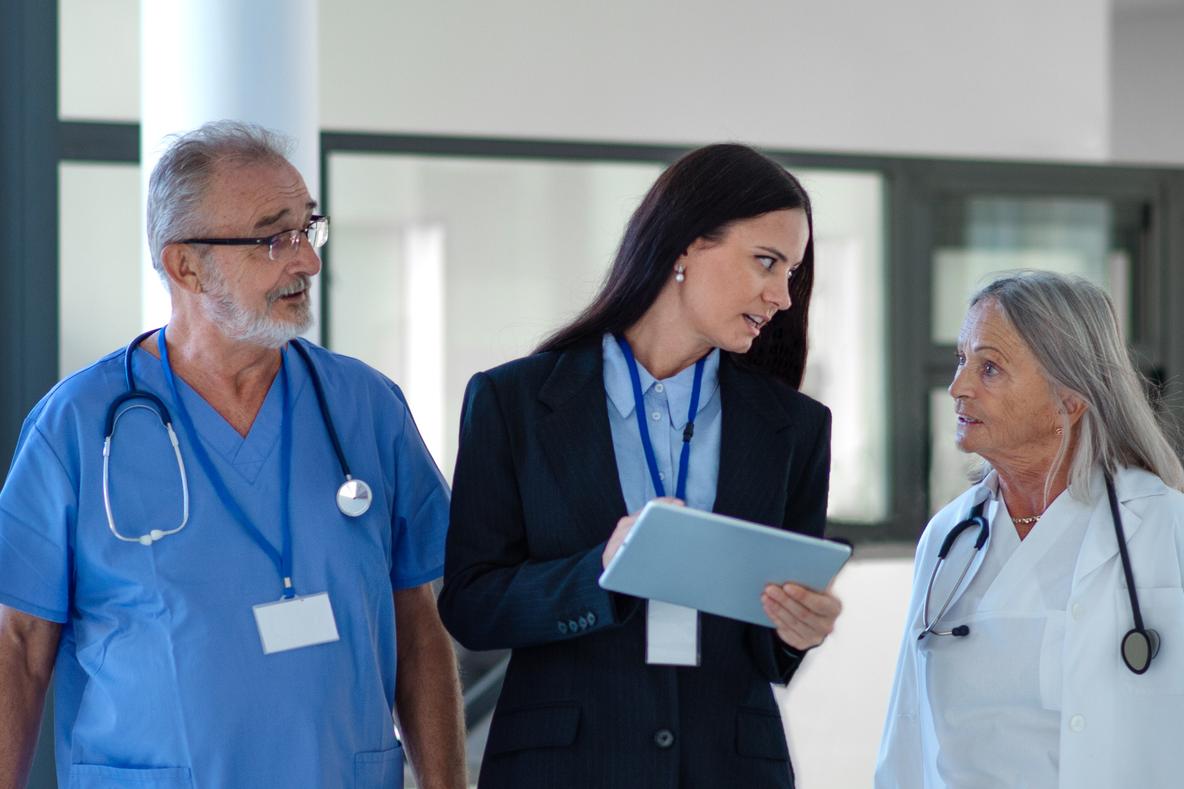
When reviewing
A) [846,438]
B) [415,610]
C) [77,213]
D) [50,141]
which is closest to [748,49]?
[846,438]

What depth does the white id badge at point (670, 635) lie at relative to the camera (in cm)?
182

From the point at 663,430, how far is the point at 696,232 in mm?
288

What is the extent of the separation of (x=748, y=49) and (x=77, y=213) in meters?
2.51

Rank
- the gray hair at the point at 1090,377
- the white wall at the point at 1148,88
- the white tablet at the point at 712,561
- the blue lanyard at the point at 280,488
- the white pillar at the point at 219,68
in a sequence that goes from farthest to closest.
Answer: the white wall at the point at 1148,88 < the white pillar at the point at 219,68 < the gray hair at the point at 1090,377 < the blue lanyard at the point at 280,488 < the white tablet at the point at 712,561

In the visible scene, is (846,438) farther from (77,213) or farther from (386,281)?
(77,213)

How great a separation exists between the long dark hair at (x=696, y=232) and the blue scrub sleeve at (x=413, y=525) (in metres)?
0.28

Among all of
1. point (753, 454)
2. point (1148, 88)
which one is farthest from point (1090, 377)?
point (1148, 88)

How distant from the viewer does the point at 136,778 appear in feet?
5.84

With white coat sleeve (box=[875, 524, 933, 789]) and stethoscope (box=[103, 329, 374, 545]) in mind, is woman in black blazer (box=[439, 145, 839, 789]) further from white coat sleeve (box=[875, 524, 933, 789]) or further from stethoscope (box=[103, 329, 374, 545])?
white coat sleeve (box=[875, 524, 933, 789])

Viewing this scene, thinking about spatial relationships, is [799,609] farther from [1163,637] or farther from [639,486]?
[1163,637]

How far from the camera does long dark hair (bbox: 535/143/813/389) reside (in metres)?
1.91

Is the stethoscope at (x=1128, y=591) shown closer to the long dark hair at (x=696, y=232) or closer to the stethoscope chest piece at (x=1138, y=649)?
the stethoscope chest piece at (x=1138, y=649)

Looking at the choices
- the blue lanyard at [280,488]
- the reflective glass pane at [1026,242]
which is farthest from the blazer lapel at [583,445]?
the reflective glass pane at [1026,242]

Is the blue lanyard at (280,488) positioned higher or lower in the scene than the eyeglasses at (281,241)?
lower
